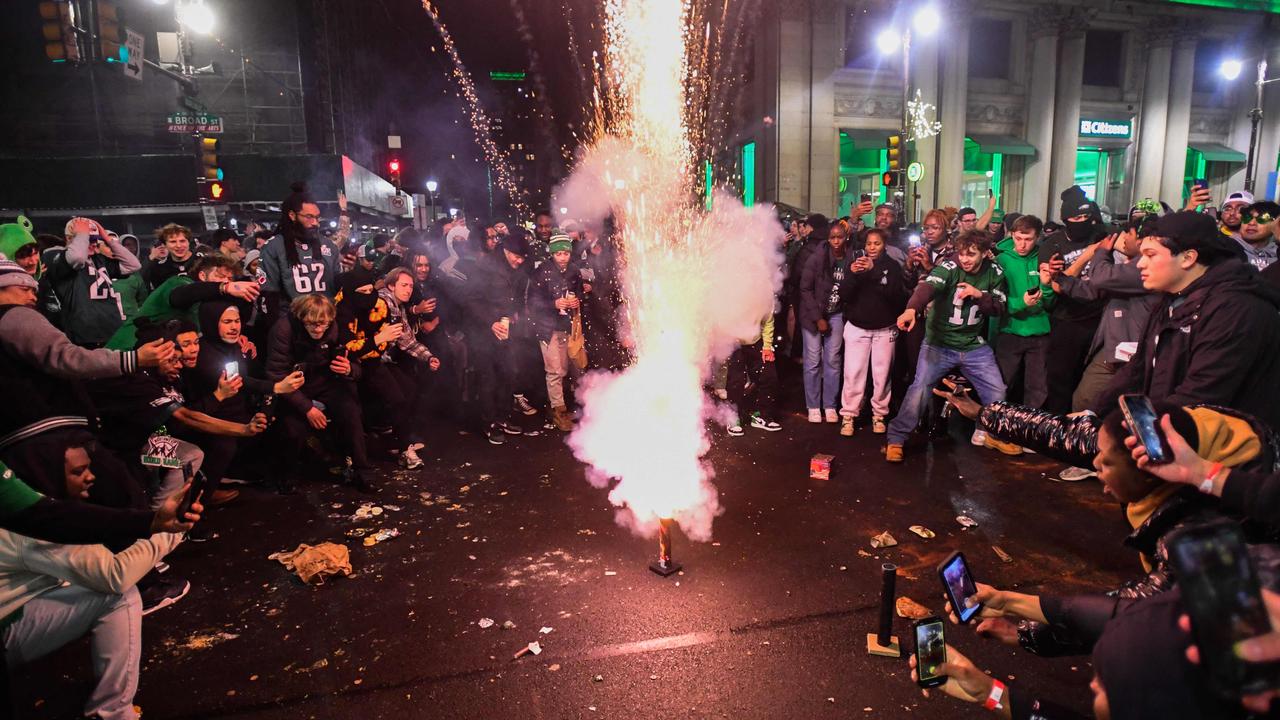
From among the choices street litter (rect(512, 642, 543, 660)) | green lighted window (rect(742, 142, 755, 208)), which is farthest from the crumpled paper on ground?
green lighted window (rect(742, 142, 755, 208))

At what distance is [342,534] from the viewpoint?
5.39 metres

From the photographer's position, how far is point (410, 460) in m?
6.98

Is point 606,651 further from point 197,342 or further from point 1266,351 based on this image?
point 197,342

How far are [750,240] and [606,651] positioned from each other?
20.5 ft

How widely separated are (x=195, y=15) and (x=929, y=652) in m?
27.3

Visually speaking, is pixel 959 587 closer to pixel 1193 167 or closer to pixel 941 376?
pixel 941 376

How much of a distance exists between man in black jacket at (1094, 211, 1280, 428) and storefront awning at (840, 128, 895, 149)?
23.3m

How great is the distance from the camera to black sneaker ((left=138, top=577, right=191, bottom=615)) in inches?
169

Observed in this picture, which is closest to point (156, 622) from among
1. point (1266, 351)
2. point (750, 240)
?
point (1266, 351)

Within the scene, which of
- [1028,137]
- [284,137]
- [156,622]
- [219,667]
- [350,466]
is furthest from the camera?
[1028,137]

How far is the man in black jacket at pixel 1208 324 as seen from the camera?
11.2 feet

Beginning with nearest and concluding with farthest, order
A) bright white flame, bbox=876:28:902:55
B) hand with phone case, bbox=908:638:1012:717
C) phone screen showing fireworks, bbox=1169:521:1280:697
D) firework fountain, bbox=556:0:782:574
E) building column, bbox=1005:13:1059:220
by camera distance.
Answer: phone screen showing fireworks, bbox=1169:521:1280:697 → hand with phone case, bbox=908:638:1012:717 → firework fountain, bbox=556:0:782:574 → bright white flame, bbox=876:28:902:55 → building column, bbox=1005:13:1059:220

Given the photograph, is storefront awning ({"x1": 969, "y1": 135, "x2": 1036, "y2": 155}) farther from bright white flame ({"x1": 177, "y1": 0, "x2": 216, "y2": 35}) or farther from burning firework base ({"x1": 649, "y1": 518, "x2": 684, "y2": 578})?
bright white flame ({"x1": 177, "y1": 0, "x2": 216, "y2": 35})

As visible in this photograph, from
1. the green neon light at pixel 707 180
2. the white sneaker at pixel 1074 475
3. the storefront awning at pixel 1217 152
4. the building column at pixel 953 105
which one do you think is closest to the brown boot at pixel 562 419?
the white sneaker at pixel 1074 475
